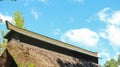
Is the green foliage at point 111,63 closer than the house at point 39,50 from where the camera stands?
No

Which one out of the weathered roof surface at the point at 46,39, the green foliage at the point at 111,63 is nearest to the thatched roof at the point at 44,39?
the weathered roof surface at the point at 46,39

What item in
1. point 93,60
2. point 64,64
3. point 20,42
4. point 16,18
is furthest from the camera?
point 16,18

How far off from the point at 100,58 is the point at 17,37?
1077 centimetres

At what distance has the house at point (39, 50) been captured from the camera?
690 inches

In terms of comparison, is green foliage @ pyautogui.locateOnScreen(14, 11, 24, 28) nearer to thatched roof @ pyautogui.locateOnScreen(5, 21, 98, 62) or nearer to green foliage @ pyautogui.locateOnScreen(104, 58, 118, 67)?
thatched roof @ pyautogui.locateOnScreen(5, 21, 98, 62)

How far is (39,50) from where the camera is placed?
19.5 meters

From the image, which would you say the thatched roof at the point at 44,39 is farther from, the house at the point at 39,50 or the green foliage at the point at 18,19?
the green foliage at the point at 18,19

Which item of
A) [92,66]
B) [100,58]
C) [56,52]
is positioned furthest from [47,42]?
[100,58]

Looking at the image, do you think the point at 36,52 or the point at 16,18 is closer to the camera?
the point at 36,52

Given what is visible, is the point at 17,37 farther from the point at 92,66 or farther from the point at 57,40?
the point at 92,66

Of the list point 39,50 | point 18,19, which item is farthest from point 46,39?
point 18,19

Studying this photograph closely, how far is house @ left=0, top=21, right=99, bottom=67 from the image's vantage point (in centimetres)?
1753

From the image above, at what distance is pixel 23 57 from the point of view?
17.2 meters

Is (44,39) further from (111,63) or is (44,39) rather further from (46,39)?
(111,63)
